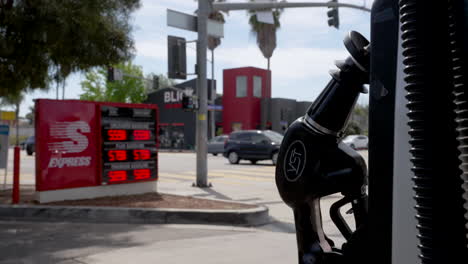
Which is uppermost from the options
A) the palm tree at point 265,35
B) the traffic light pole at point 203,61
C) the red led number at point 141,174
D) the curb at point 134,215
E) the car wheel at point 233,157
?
the palm tree at point 265,35

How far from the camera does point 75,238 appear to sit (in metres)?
6.74

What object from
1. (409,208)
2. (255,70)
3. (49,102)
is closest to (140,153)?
(49,102)

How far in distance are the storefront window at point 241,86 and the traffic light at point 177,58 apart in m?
31.5

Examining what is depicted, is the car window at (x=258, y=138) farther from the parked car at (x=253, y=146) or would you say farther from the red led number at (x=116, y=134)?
the red led number at (x=116, y=134)

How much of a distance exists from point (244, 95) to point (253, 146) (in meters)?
21.8

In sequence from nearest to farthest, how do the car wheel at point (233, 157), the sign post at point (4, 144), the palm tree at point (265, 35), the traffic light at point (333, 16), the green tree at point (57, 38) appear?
1. the green tree at point (57, 38)
2. the sign post at point (4, 144)
3. the traffic light at point (333, 16)
4. the car wheel at point (233, 157)
5. the palm tree at point (265, 35)

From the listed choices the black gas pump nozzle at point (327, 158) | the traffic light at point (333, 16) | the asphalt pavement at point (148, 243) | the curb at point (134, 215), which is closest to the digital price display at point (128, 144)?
the curb at point (134, 215)

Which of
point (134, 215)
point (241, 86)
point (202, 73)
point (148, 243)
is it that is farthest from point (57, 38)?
point (241, 86)

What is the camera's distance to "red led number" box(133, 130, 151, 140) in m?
10.6

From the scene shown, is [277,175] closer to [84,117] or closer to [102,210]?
[102,210]

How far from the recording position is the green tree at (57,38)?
32.0 ft

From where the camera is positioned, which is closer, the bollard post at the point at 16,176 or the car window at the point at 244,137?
the bollard post at the point at 16,176

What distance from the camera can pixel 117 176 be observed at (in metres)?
10.3

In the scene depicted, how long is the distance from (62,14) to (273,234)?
599cm
